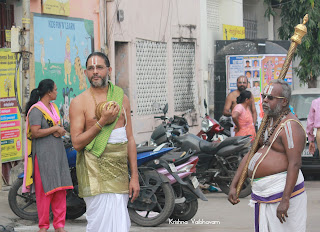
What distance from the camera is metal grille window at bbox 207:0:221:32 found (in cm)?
1980

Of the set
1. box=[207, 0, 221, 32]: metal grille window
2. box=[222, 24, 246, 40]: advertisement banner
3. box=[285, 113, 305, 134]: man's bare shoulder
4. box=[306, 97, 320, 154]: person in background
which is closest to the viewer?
box=[285, 113, 305, 134]: man's bare shoulder

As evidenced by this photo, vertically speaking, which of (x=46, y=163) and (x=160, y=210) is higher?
(x=46, y=163)

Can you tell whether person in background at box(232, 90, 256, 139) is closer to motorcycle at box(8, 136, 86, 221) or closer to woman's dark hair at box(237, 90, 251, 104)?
woman's dark hair at box(237, 90, 251, 104)

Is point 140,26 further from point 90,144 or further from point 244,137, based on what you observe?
point 90,144

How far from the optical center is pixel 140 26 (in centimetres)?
1579

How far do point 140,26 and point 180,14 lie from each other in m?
2.10

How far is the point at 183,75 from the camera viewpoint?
58.7 ft

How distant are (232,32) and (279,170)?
15815 mm

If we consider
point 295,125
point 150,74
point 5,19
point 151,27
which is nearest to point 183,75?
point 150,74

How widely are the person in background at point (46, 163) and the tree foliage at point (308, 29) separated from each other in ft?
44.7

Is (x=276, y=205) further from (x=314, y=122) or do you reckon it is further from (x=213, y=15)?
(x=213, y=15)

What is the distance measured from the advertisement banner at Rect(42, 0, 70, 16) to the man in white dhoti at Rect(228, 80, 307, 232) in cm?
735

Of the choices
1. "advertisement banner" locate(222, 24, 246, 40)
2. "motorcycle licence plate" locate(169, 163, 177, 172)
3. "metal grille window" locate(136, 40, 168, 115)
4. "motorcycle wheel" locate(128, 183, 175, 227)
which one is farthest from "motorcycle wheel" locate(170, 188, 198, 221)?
"advertisement banner" locate(222, 24, 246, 40)

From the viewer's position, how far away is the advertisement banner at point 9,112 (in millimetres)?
11125
